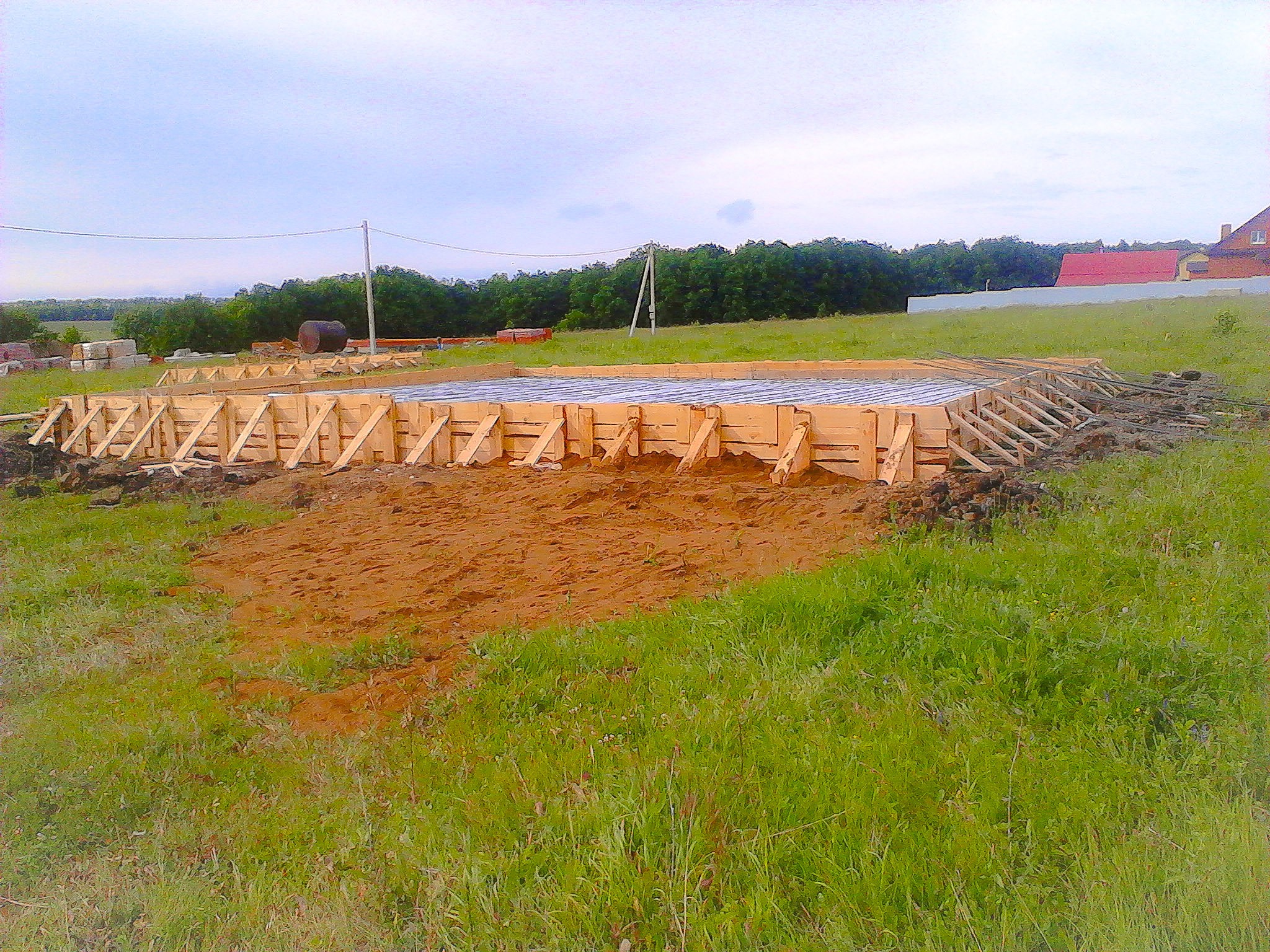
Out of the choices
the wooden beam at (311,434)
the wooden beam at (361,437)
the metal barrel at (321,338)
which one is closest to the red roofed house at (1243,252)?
the wooden beam at (361,437)

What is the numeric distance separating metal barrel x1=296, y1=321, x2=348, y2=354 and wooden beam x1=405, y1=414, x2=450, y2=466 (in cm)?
2370

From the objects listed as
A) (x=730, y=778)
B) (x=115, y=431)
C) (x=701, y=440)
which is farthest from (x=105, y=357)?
(x=730, y=778)

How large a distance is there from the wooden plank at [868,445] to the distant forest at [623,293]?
32108mm

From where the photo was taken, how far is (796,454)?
713 centimetres

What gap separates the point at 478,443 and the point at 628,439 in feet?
4.75

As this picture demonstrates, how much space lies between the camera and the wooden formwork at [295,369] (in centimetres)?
1869

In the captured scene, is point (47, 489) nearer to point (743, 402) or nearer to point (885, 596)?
point (743, 402)

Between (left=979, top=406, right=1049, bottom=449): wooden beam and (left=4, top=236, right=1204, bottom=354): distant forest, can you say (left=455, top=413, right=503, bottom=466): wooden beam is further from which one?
(left=4, top=236, right=1204, bottom=354): distant forest

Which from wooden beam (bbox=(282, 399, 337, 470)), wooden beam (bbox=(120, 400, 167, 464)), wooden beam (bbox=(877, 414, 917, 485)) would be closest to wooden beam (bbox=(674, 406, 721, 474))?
wooden beam (bbox=(877, 414, 917, 485))

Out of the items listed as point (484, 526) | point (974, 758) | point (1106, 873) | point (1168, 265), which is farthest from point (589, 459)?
point (1168, 265)

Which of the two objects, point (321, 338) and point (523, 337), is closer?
point (321, 338)

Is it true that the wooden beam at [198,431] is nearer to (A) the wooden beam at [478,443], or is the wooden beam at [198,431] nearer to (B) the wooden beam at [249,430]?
(B) the wooden beam at [249,430]

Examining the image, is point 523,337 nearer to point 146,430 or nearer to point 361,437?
point 146,430

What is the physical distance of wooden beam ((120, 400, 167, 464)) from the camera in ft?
34.1
